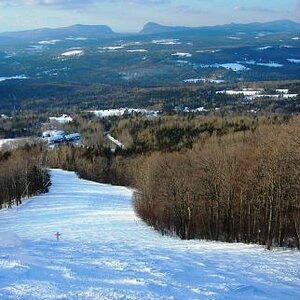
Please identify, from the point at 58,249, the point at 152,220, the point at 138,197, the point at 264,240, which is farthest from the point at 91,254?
the point at 138,197

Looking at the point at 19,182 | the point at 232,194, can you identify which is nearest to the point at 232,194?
the point at 232,194

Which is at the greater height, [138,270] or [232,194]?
[138,270]

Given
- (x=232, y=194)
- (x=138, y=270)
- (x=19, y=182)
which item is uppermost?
(x=138, y=270)

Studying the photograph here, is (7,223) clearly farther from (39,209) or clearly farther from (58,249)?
(58,249)

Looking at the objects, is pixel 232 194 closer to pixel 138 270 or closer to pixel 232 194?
pixel 232 194

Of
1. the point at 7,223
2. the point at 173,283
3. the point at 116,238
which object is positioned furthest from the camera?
the point at 7,223

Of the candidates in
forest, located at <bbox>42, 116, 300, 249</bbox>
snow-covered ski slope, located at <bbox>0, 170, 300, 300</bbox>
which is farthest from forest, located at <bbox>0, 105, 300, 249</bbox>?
snow-covered ski slope, located at <bbox>0, 170, 300, 300</bbox>

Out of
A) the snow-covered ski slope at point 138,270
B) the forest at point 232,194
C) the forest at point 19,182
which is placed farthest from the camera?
the forest at point 19,182

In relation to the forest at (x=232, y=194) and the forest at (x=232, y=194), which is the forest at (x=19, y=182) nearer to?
the forest at (x=232, y=194)

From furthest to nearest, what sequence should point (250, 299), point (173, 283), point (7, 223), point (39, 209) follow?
point (39, 209) → point (7, 223) → point (173, 283) → point (250, 299)

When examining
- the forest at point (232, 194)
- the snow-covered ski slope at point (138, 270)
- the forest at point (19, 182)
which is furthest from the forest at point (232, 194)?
the snow-covered ski slope at point (138, 270)

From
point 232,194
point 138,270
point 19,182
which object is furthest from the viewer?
point 19,182
